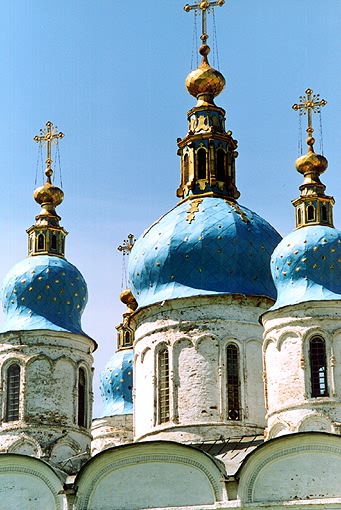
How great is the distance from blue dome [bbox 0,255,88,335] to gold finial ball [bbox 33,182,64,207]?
1873 mm

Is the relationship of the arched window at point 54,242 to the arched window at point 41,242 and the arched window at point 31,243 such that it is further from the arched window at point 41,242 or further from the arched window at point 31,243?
the arched window at point 31,243

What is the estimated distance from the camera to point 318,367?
23.6m

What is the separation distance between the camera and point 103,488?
899 inches

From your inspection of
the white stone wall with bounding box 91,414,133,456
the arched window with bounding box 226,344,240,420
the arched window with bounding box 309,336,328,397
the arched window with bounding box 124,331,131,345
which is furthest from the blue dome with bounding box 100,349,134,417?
the arched window with bounding box 309,336,328,397

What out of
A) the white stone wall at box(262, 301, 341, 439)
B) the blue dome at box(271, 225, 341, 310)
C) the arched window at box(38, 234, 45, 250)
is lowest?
the white stone wall at box(262, 301, 341, 439)

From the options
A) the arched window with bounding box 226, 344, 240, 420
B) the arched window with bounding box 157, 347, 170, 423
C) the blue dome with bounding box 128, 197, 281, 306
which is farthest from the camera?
the blue dome with bounding box 128, 197, 281, 306

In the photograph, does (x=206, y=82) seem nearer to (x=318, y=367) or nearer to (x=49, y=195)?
Answer: (x=49, y=195)

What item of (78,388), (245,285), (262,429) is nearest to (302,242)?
(245,285)

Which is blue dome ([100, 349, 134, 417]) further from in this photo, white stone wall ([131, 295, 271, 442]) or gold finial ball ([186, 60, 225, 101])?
gold finial ball ([186, 60, 225, 101])

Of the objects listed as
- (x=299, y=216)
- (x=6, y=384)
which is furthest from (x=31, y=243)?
(x=299, y=216)

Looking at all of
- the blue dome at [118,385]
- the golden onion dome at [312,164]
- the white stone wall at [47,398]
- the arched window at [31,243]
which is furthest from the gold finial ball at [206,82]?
the blue dome at [118,385]

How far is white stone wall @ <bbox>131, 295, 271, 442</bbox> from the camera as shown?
24.8 m

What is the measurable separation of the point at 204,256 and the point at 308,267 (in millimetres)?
2395

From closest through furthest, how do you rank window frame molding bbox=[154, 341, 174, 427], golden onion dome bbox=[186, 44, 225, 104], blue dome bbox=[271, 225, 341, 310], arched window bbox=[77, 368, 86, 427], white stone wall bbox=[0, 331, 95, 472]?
blue dome bbox=[271, 225, 341, 310], window frame molding bbox=[154, 341, 174, 427], white stone wall bbox=[0, 331, 95, 472], arched window bbox=[77, 368, 86, 427], golden onion dome bbox=[186, 44, 225, 104]
